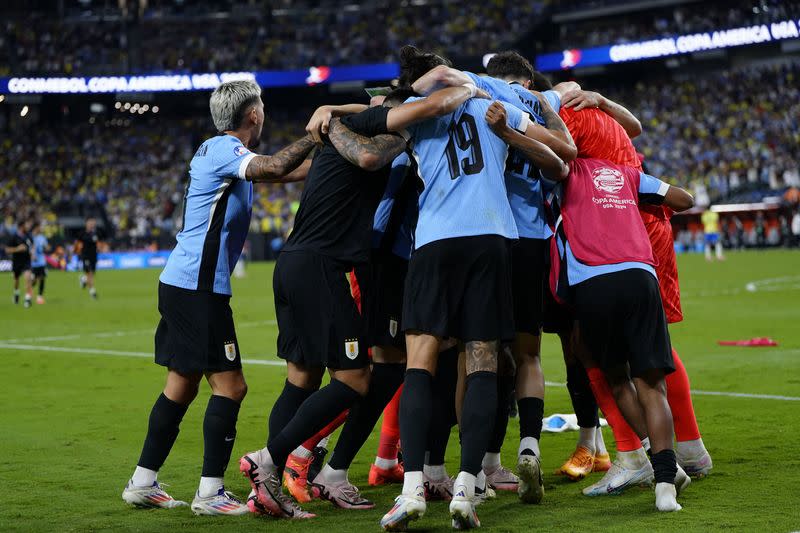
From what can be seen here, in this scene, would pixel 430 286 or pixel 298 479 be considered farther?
pixel 298 479

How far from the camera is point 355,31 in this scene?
56125 millimetres

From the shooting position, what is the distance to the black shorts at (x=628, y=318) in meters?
5.41

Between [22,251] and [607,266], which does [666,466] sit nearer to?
[607,266]

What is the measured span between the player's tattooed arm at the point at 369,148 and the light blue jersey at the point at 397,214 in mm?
398

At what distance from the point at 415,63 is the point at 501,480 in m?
2.37

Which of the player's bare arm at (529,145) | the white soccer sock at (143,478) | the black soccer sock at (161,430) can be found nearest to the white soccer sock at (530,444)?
the player's bare arm at (529,145)

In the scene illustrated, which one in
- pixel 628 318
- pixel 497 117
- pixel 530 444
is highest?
pixel 497 117

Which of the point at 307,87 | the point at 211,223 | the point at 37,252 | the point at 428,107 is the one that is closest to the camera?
the point at 428,107

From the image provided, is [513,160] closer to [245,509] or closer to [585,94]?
[585,94]

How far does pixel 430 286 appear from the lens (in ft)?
16.7

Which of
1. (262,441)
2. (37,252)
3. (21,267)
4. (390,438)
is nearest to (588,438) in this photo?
(390,438)

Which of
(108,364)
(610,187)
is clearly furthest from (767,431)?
(108,364)

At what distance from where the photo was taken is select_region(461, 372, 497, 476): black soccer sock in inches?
196

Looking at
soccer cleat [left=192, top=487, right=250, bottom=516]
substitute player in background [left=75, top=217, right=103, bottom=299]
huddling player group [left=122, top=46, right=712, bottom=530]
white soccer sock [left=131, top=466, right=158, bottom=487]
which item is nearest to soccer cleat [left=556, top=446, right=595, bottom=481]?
huddling player group [left=122, top=46, right=712, bottom=530]
